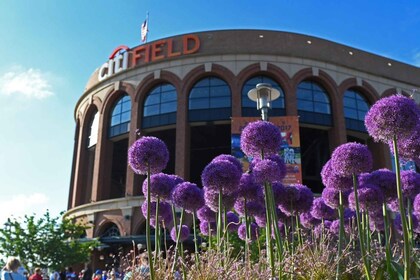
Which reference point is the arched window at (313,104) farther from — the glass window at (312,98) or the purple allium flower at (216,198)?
the purple allium flower at (216,198)

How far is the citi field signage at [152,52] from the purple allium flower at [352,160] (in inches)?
1064


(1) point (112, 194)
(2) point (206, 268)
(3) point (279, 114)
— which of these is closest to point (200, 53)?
(3) point (279, 114)

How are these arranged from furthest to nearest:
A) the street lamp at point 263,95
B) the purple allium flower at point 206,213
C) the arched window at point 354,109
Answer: the arched window at point 354,109
the street lamp at point 263,95
the purple allium flower at point 206,213

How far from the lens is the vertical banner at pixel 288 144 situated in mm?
26234

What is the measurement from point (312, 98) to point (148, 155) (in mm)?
27435

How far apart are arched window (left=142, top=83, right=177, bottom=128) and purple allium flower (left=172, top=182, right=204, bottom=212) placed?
77.6 ft

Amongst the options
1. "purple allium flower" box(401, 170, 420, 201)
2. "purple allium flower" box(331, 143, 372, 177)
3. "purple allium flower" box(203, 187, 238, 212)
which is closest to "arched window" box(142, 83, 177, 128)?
"purple allium flower" box(203, 187, 238, 212)

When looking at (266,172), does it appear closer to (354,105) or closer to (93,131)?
(354,105)

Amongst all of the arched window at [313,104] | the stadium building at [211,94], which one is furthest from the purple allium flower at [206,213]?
the arched window at [313,104]

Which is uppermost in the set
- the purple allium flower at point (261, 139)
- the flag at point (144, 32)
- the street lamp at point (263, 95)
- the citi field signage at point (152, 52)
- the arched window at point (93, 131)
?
the flag at point (144, 32)

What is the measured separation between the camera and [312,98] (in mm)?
31047

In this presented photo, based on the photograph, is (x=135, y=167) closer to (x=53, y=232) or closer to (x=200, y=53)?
(x=53, y=232)

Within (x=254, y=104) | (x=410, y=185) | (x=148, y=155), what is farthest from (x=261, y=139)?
(x=254, y=104)

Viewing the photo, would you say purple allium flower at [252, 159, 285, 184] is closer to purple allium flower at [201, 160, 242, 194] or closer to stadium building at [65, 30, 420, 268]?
purple allium flower at [201, 160, 242, 194]
